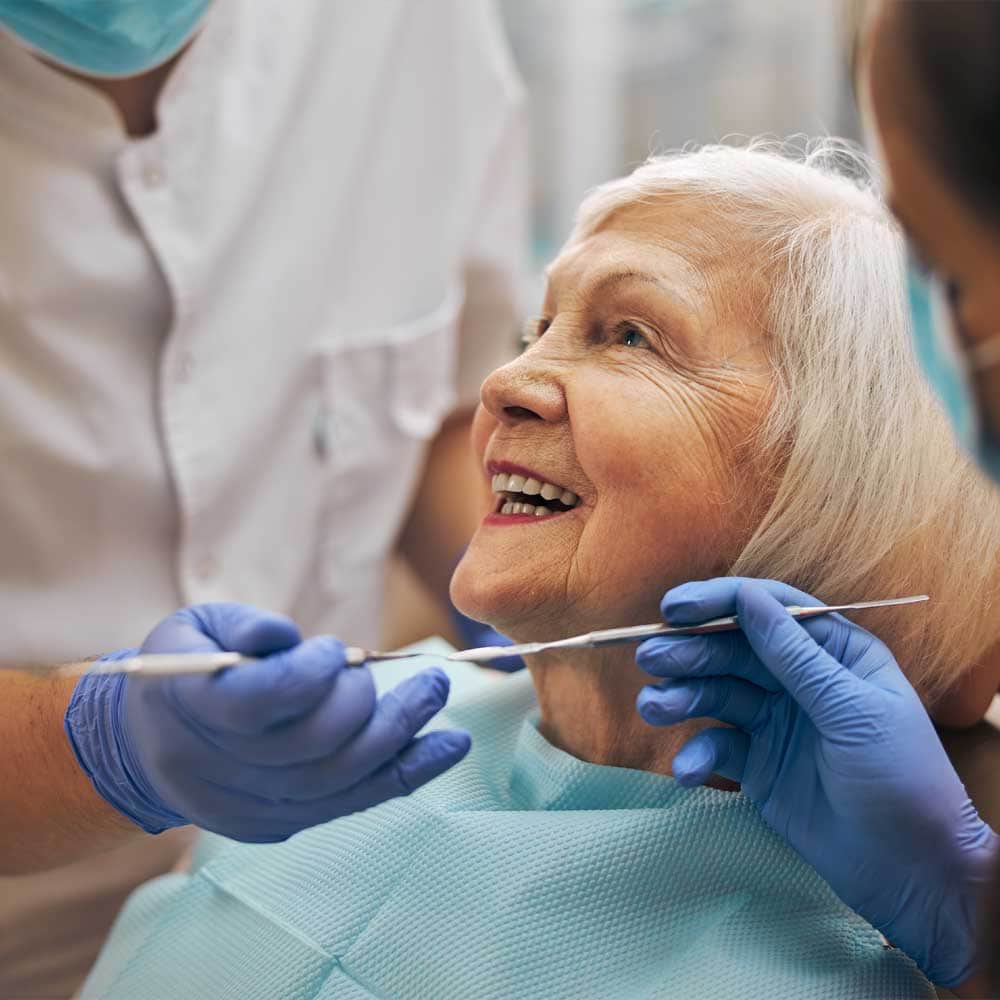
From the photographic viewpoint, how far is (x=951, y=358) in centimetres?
70

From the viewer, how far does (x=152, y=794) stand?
0.98m

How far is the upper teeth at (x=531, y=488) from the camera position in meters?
1.15

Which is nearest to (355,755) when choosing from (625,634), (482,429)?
(625,634)

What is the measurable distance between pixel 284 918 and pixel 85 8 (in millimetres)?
979

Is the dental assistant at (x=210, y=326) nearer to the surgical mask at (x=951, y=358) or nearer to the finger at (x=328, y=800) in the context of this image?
the finger at (x=328, y=800)

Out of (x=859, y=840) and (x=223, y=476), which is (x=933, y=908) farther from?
(x=223, y=476)

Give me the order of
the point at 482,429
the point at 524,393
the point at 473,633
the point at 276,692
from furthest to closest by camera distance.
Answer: the point at 473,633, the point at 482,429, the point at 524,393, the point at 276,692

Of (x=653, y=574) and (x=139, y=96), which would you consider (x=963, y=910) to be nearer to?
(x=653, y=574)

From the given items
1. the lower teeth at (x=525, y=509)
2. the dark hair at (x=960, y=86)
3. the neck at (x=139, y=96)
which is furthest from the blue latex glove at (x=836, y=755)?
the neck at (x=139, y=96)

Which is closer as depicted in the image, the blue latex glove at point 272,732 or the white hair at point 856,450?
the blue latex glove at point 272,732

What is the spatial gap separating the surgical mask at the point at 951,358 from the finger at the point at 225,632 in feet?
1.63

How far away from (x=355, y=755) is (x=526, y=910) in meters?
0.30

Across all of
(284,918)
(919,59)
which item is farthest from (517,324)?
(919,59)

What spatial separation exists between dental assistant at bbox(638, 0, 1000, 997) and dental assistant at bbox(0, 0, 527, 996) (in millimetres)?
493
